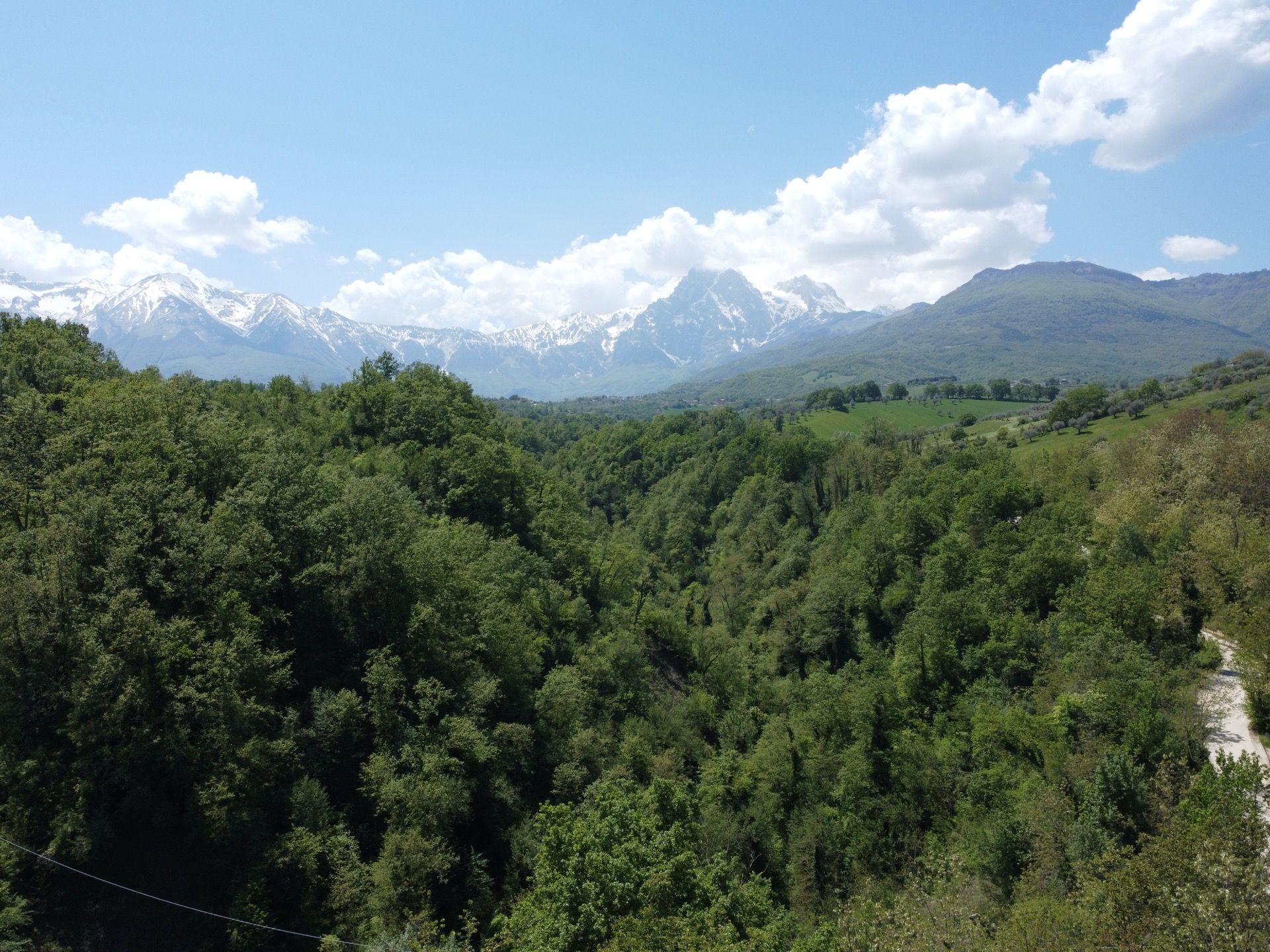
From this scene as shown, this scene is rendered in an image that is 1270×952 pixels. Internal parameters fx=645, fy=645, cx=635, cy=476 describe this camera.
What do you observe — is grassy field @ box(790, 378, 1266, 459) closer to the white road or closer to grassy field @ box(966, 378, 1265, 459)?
grassy field @ box(966, 378, 1265, 459)

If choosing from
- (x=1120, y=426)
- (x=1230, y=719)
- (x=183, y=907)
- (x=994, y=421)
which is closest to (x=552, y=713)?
(x=183, y=907)

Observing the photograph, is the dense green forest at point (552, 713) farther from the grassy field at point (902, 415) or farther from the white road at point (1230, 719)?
the grassy field at point (902, 415)

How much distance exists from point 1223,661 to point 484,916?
120 ft

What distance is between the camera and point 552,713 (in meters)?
39.0

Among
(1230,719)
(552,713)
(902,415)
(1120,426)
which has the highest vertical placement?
(902,415)

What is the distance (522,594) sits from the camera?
162 feet

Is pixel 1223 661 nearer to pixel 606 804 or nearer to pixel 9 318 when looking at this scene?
pixel 606 804

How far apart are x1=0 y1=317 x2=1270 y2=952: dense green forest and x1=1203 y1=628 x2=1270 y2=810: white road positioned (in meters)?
0.99

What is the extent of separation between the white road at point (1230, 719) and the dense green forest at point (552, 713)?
993 millimetres

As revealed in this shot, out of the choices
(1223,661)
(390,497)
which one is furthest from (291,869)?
(1223,661)

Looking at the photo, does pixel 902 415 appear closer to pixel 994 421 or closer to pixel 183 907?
pixel 994 421

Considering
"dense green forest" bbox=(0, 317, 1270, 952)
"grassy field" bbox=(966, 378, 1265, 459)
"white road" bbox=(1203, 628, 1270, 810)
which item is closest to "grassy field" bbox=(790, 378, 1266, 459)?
"grassy field" bbox=(966, 378, 1265, 459)

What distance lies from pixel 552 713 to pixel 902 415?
465 feet

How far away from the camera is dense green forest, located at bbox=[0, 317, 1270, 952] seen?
21141 millimetres
